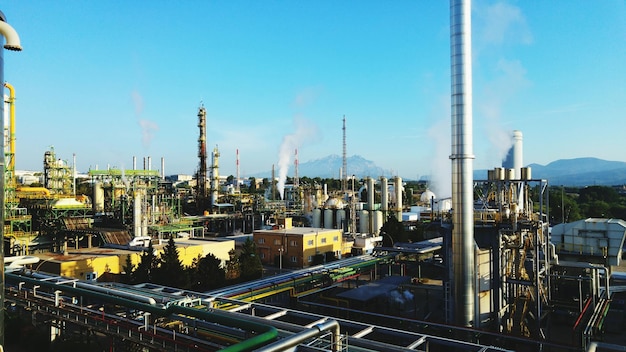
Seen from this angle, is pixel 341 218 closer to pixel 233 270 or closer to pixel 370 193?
→ pixel 370 193

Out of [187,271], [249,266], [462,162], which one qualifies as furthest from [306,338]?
[249,266]

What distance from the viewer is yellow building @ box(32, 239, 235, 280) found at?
19281 mm

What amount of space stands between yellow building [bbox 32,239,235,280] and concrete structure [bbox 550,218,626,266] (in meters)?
18.3

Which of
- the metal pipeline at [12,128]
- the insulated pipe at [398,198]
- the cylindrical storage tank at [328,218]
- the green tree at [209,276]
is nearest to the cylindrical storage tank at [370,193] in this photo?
the insulated pipe at [398,198]

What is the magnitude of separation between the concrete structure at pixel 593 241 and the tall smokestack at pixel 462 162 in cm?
1034

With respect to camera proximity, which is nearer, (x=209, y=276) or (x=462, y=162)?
(x=462, y=162)

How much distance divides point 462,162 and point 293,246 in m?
17.2

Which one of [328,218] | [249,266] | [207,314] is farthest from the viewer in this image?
[328,218]

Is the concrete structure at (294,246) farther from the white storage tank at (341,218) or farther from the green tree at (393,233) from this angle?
the white storage tank at (341,218)

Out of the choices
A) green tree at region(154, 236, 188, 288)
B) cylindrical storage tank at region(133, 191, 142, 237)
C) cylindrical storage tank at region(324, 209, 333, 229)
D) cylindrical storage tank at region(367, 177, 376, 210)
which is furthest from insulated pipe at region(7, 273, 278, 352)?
cylindrical storage tank at region(367, 177, 376, 210)

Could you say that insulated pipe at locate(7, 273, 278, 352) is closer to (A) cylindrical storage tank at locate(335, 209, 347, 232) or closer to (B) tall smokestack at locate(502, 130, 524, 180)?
(B) tall smokestack at locate(502, 130, 524, 180)

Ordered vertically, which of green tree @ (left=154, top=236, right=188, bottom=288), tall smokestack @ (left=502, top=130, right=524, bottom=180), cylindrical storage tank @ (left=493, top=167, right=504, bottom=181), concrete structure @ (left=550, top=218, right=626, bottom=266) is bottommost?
green tree @ (left=154, top=236, right=188, bottom=288)

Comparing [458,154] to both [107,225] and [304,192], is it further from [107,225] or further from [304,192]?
[304,192]

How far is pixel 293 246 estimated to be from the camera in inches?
1113
